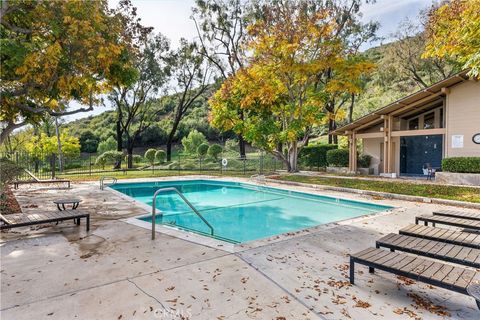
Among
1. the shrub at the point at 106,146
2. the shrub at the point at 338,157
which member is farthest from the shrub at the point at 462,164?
the shrub at the point at 106,146

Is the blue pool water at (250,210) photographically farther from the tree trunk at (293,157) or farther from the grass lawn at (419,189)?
the tree trunk at (293,157)

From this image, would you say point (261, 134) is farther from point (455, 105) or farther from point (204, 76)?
point (204, 76)

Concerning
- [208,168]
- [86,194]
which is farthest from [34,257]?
[208,168]

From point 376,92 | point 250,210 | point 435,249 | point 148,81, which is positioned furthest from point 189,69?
point 435,249

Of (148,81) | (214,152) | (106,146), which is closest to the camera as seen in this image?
(214,152)

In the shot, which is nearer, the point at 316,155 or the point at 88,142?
A: the point at 316,155

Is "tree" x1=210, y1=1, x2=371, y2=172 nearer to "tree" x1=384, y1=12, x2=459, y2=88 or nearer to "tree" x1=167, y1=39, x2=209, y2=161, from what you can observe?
"tree" x1=384, y1=12, x2=459, y2=88

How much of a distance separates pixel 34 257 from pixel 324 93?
622 inches

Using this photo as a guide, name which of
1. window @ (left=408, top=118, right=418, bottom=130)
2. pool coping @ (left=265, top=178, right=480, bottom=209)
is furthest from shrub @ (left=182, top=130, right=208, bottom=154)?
window @ (left=408, top=118, right=418, bottom=130)

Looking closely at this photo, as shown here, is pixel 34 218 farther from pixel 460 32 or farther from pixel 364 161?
pixel 364 161

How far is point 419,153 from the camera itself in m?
17.2

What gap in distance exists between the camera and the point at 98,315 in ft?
9.41

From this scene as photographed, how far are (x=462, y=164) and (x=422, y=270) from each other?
39.5 feet

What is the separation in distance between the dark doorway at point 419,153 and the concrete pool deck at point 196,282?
45.0 ft
